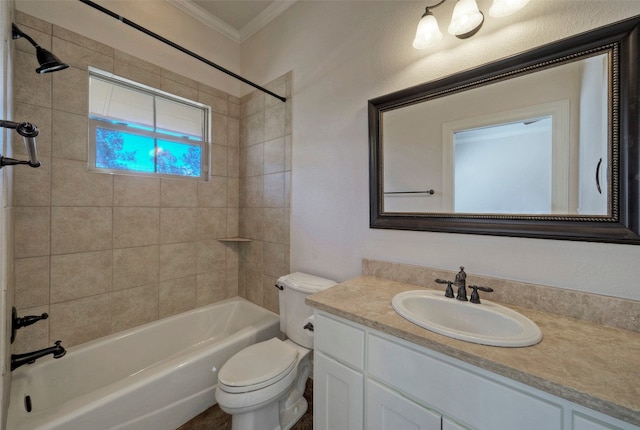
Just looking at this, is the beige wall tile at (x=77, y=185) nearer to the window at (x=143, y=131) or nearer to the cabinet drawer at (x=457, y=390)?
the window at (x=143, y=131)

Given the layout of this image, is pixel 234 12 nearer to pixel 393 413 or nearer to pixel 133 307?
pixel 133 307

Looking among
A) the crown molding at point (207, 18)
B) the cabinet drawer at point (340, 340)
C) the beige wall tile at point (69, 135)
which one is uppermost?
the crown molding at point (207, 18)

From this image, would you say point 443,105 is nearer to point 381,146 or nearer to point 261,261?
point 381,146

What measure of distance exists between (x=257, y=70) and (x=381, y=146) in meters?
1.59

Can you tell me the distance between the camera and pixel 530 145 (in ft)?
3.25

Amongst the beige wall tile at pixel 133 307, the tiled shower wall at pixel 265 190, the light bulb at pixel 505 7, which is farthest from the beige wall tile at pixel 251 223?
the light bulb at pixel 505 7

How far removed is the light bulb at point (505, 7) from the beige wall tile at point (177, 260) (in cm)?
243

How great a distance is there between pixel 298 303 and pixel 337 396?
640 mm

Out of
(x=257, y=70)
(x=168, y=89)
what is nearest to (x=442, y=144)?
(x=257, y=70)

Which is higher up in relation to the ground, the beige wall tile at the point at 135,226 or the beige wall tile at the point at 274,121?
the beige wall tile at the point at 274,121

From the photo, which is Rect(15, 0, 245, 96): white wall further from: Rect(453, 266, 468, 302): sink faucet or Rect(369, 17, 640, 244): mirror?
Rect(453, 266, 468, 302): sink faucet

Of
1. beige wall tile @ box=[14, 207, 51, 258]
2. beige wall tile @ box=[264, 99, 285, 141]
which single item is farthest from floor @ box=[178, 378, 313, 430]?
beige wall tile @ box=[264, 99, 285, 141]

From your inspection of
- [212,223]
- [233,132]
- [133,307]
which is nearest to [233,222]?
[212,223]

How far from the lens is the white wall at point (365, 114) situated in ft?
3.00
